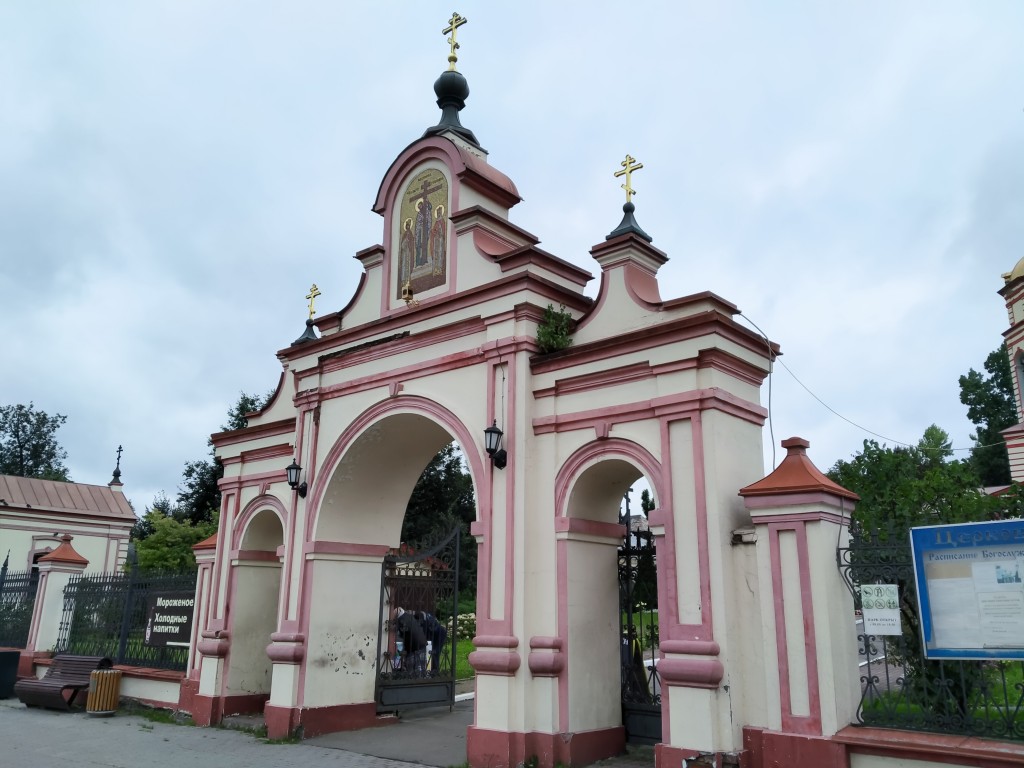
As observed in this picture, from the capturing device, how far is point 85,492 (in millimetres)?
32125

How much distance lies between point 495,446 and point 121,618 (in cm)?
1024

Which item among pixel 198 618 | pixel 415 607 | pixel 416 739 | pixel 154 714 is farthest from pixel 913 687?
pixel 154 714

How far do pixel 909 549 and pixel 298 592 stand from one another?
838 cm

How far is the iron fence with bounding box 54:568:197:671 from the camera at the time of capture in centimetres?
1555

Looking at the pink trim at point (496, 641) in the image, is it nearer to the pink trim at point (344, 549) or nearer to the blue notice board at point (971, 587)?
the pink trim at point (344, 549)

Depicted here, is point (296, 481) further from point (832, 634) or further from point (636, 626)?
point (832, 634)

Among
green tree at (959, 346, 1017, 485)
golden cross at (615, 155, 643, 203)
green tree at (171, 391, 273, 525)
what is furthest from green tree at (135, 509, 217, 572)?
green tree at (959, 346, 1017, 485)

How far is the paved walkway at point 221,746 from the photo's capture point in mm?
10281

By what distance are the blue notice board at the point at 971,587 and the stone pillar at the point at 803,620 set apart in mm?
766

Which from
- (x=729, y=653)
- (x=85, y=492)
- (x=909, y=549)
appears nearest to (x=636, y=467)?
(x=729, y=653)

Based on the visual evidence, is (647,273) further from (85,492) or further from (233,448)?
(85,492)

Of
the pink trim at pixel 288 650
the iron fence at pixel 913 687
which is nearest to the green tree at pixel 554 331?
the iron fence at pixel 913 687

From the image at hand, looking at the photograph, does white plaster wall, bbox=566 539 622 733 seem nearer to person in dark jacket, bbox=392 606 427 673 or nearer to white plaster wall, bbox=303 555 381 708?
white plaster wall, bbox=303 555 381 708

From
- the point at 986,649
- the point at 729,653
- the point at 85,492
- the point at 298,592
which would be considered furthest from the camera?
the point at 85,492
